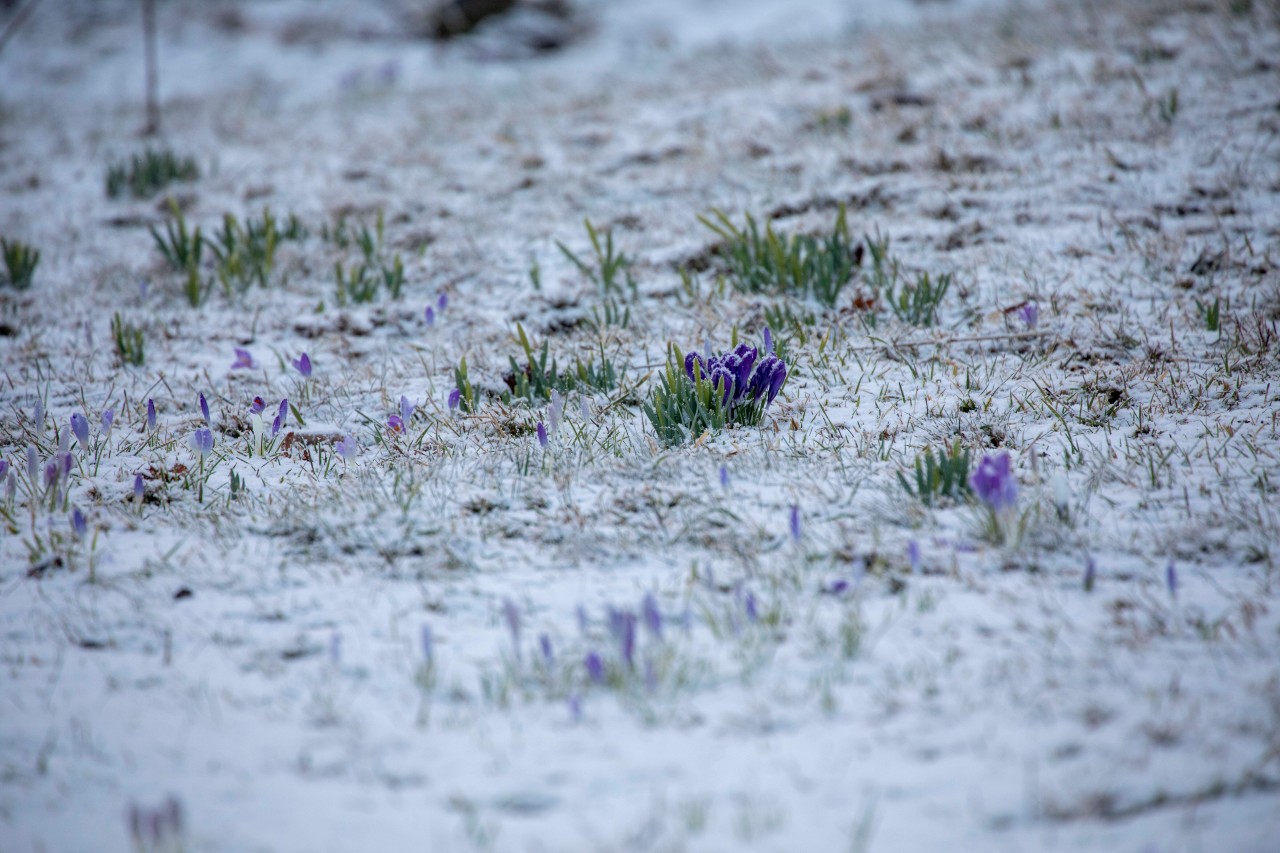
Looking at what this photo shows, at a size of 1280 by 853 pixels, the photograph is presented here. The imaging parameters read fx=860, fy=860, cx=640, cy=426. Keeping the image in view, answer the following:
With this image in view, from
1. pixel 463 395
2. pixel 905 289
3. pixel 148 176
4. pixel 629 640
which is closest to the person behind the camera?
pixel 629 640

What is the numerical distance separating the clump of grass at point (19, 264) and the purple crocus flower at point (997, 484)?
479 centimetres

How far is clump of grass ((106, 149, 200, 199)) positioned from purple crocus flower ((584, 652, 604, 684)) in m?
5.46

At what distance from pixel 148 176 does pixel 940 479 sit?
568cm

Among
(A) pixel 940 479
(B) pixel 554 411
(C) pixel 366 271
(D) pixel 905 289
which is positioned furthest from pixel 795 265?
(C) pixel 366 271

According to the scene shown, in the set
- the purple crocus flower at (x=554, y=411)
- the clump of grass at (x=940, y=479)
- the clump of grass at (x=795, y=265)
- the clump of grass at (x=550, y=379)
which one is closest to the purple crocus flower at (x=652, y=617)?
the clump of grass at (x=940, y=479)

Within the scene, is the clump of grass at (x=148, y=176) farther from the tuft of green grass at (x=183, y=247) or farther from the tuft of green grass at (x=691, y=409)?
the tuft of green grass at (x=691, y=409)

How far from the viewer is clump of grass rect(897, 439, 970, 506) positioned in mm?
2416

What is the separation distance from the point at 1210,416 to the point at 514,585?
2281 millimetres

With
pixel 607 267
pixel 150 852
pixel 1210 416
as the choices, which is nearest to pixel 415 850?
pixel 150 852

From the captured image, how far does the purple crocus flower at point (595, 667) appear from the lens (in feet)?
6.12

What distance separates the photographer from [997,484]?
2.22 metres

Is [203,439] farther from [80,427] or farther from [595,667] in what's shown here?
[595,667]

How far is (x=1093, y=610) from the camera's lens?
201 cm

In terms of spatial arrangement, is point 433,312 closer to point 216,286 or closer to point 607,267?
point 607,267
